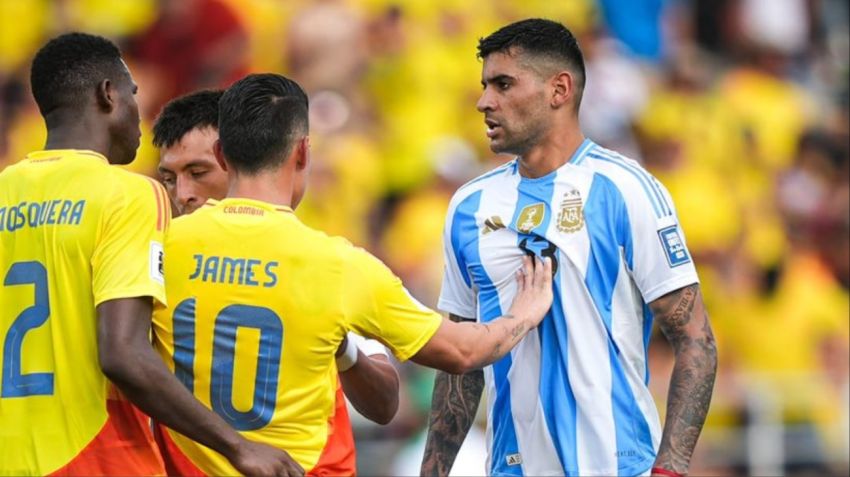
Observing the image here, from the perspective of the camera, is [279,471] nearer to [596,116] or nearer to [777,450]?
[777,450]

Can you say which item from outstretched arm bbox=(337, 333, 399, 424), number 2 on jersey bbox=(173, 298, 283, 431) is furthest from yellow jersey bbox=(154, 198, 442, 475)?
outstretched arm bbox=(337, 333, 399, 424)

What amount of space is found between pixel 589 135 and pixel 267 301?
26.5 ft

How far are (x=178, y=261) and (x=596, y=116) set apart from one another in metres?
8.28

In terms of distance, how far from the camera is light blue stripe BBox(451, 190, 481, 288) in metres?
5.83

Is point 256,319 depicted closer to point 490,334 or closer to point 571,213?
point 490,334

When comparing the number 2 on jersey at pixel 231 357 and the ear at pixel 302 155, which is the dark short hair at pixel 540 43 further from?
the number 2 on jersey at pixel 231 357

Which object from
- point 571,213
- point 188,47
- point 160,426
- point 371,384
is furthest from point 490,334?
point 188,47

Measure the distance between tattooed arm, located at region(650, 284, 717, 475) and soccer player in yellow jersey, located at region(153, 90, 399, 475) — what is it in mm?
974

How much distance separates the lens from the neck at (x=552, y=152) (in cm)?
575

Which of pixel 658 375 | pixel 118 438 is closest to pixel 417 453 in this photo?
pixel 658 375

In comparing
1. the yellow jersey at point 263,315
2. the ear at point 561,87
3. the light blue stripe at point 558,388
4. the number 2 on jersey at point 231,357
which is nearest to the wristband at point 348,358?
the yellow jersey at point 263,315

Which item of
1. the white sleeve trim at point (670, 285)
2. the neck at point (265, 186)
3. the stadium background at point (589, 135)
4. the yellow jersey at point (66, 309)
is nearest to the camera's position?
the yellow jersey at point (66, 309)

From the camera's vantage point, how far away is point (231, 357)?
461cm

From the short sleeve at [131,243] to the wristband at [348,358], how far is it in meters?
0.64
